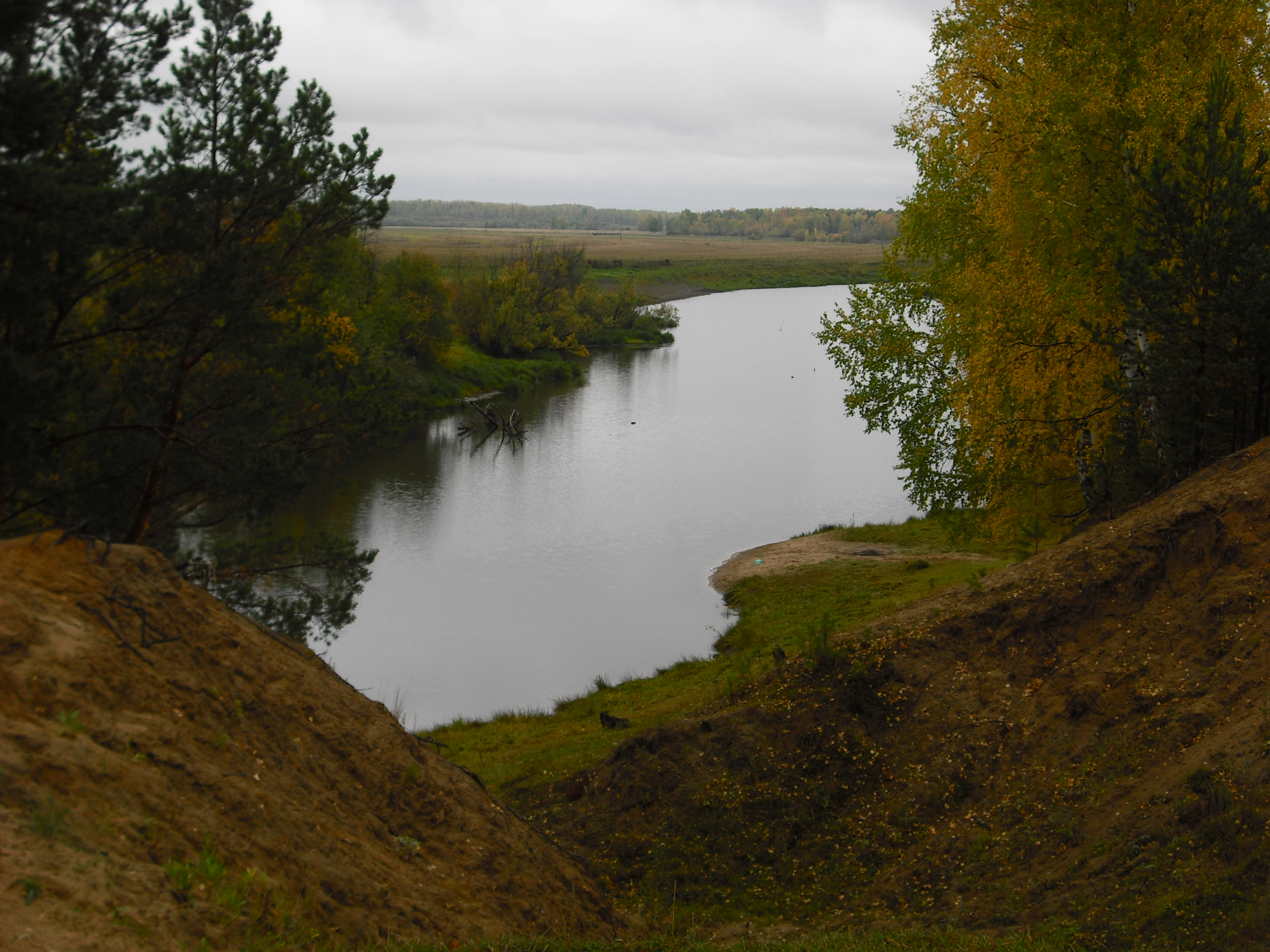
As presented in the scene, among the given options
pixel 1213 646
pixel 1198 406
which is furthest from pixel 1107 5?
pixel 1213 646

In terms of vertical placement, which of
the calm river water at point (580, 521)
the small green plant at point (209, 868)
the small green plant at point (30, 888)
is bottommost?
the calm river water at point (580, 521)

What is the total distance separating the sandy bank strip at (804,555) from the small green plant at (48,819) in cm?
2128

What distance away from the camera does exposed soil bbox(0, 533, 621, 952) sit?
504 cm

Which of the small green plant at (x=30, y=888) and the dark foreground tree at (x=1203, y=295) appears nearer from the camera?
the small green plant at (x=30, y=888)

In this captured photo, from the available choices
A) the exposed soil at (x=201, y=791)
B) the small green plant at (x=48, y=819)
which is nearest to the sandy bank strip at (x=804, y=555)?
the exposed soil at (x=201, y=791)

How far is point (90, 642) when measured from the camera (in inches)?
257

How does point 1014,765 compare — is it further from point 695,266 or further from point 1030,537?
point 695,266

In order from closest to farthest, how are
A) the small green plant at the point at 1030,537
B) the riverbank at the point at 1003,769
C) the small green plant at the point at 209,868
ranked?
the small green plant at the point at 209,868, the riverbank at the point at 1003,769, the small green plant at the point at 1030,537

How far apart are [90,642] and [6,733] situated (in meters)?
1.13

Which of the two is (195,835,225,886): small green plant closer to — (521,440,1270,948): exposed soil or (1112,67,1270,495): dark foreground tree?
(521,440,1270,948): exposed soil

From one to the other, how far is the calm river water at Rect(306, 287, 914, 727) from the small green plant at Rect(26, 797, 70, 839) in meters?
14.8

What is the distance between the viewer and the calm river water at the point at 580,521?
23.1 metres

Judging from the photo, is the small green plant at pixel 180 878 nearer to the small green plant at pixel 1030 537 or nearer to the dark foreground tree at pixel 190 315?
the dark foreground tree at pixel 190 315

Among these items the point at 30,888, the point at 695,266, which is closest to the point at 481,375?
the point at 30,888
